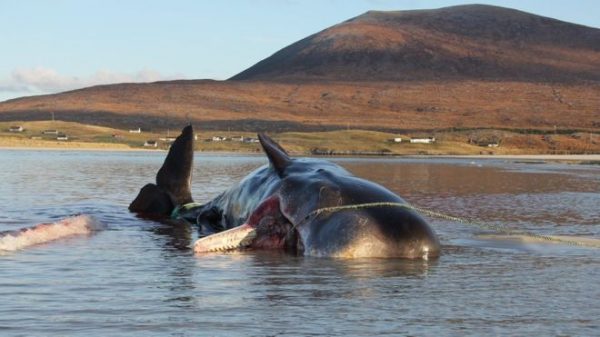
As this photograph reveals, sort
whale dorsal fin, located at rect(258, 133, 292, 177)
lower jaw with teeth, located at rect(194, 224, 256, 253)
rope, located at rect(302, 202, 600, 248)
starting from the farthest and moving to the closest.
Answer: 1. whale dorsal fin, located at rect(258, 133, 292, 177)
2. lower jaw with teeth, located at rect(194, 224, 256, 253)
3. rope, located at rect(302, 202, 600, 248)

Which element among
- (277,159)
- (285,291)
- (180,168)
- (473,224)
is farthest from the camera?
(180,168)

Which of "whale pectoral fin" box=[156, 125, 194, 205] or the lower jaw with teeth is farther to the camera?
"whale pectoral fin" box=[156, 125, 194, 205]

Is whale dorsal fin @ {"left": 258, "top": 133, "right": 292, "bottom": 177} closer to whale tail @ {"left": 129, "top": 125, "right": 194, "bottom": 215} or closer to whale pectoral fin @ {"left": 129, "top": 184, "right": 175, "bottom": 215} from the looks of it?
whale tail @ {"left": 129, "top": 125, "right": 194, "bottom": 215}

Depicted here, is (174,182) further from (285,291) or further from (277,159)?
(285,291)

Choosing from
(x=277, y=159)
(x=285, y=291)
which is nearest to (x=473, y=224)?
(x=277, y=159)

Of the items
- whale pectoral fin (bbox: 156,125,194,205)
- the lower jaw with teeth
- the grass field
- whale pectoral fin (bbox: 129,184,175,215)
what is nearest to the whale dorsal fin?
the lower jaw with teeth

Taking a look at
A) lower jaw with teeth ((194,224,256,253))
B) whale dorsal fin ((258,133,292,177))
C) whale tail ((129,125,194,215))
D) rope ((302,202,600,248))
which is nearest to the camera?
rope ((302,202,600,248))

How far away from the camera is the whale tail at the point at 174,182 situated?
21.0 metres

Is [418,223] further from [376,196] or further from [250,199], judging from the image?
[250,199]

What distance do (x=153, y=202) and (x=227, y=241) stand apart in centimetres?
740

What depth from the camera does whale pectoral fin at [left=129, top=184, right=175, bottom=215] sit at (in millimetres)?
21109

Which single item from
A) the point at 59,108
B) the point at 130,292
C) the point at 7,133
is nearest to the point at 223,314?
the point at 130,292

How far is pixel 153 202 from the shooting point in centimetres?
2128

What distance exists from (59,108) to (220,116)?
114 feet
